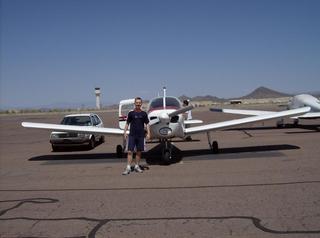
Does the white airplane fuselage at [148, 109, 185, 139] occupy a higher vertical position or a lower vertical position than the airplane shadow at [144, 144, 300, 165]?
higher

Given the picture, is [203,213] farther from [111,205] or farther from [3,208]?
[3,208]

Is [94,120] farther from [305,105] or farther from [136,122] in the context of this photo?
[305,105]

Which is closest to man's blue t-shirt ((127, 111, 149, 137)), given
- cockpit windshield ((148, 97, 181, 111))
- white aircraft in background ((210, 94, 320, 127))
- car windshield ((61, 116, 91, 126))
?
cockpit windshield ((148, 97, 181, 111))

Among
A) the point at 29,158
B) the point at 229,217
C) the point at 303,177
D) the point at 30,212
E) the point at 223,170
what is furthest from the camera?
the point at 29,158

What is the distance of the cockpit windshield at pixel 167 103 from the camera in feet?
40.0

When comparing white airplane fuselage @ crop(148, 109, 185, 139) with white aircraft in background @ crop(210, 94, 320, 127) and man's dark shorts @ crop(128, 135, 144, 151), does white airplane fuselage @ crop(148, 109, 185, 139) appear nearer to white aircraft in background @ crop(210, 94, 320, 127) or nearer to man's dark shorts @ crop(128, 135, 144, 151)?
man's dark shorts @ crop(128, 135, 144, 151)

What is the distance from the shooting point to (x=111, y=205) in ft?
22.6

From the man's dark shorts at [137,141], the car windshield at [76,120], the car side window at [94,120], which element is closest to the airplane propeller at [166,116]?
the man's dark shorts at [137,141]

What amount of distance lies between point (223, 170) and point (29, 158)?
24.8 feet

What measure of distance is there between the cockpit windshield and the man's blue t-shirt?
4.63ft

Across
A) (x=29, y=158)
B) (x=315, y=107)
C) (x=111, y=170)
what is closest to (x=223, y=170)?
(x=111, y=170)

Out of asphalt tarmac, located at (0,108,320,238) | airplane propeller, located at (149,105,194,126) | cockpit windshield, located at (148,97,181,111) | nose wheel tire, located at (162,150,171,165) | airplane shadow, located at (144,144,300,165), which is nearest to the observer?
asphalt tarmac, located at (0,108,320,238)

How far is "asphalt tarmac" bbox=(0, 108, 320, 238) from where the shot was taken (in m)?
5.48

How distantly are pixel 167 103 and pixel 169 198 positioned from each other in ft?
18.0
